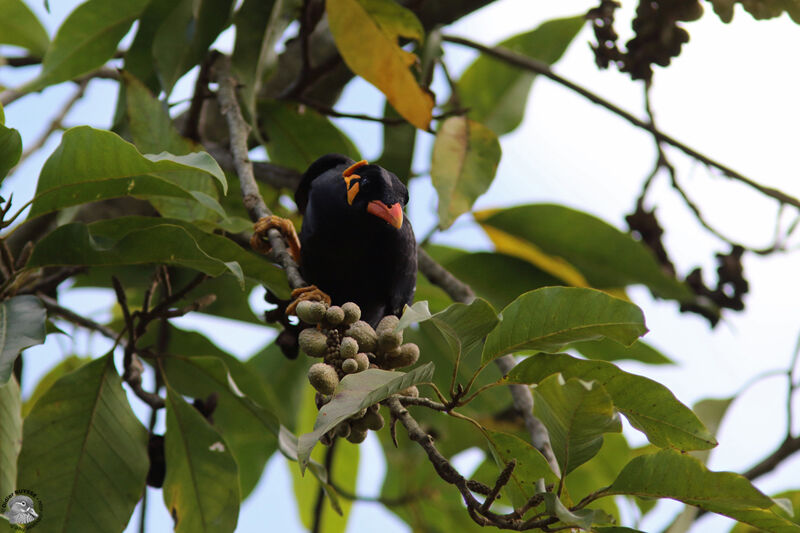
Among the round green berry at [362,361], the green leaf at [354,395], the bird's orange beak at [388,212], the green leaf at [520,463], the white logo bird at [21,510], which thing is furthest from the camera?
the white logo bird at [21,510]

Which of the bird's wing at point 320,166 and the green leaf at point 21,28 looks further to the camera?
the green leaf at point 21,28

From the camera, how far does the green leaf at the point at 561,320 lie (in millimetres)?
1051

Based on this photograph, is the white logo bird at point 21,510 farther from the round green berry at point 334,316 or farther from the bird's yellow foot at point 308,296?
the round green berry at point 334,316

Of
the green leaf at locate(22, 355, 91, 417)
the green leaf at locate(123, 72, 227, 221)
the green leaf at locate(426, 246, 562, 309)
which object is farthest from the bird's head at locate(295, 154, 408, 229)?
the green leaf at locate(22, 355, 91, 417)

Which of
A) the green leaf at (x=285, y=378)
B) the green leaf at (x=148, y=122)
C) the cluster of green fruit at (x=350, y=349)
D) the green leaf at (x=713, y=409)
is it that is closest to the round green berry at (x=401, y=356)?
the cluster of green fruit at (x=350, y=349)

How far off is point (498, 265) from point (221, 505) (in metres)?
1.03

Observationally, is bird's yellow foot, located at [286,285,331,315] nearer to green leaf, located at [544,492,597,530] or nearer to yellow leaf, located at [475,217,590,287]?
green leaf, located at [544,492,597,530]

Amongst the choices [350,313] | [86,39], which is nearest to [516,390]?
[350,313]

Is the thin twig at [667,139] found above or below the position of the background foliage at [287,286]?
above

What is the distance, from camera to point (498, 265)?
2.25 meters

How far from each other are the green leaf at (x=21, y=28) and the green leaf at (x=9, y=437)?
124 cm

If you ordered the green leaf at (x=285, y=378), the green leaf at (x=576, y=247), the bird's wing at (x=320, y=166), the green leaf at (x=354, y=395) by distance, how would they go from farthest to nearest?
1. the green leaf at (x=285, y=378)
2. the green leaf at (x=576, y=247)
3. the bird's wing at (x=320, y=166)
4. the green leaf at (x=354, y=395)

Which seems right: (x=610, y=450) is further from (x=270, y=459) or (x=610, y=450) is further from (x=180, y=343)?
(x=180, y=343)

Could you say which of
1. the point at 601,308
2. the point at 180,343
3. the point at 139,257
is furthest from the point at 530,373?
the point at 180,343
